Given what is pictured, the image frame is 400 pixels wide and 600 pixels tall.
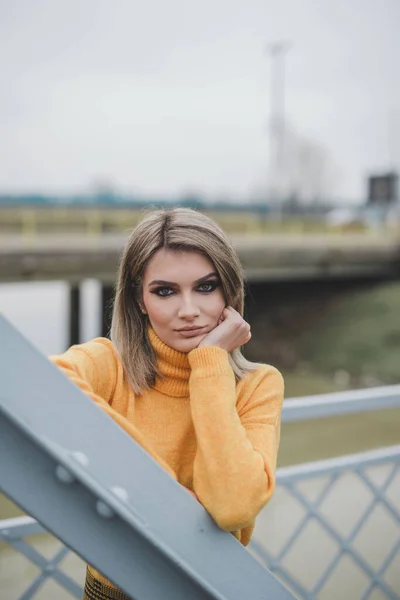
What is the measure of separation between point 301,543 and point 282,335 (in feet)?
46.9

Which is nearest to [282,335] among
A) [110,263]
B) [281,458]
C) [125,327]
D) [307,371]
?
[307,371]

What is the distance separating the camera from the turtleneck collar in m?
1.22

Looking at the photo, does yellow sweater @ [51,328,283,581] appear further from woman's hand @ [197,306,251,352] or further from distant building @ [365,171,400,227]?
distant building @ [365,171,400,227]

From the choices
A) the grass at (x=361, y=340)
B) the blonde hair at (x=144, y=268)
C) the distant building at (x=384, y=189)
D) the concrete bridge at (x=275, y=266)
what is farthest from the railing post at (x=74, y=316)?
the blonde hair at (x=144, y=268)

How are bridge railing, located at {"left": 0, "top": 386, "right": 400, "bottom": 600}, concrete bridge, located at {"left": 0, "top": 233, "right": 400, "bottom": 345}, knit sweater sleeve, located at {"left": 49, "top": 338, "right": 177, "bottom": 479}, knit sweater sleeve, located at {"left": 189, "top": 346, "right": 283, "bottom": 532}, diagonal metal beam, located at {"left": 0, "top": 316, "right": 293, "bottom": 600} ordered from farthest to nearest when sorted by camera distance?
1. concrete bridge, located at {"left": 0, "top": 233, "right": 400, "bottom": 345}
2. bridge railing, located at {"left": 0, "top": 386, "right": 400, "bottom": 600}
3. knit sweater sleeve, located at {"left": 49, "top": 338, "right": 177, "bottom": 479}
4. knit sweater sleeve, located at {"left": 189, "top": 346, "right": 283, "bottom": 532}
5. diagonal metal beam, located at {"left": 0, "top": 316, "right": 293, "bottom": 600}

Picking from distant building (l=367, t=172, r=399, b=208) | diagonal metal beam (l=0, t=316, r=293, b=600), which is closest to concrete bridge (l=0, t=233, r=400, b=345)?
distant building (l=367, t=172, r=399, b=208)

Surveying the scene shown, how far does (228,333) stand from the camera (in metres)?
1.16

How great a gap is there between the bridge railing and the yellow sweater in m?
0.62

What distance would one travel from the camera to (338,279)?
751 inches

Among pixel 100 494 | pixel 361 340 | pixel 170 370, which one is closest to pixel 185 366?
pixel 170 370

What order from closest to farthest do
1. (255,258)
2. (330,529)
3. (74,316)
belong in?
(330,529)
(255,258)
(74,316)

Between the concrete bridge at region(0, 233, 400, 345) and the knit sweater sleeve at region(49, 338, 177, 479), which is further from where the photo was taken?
the concrete bridge at region(0, 233, 400, 345)

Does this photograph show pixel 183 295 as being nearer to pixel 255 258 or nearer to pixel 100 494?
pixel 100 494

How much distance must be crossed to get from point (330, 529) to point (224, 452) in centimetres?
116
